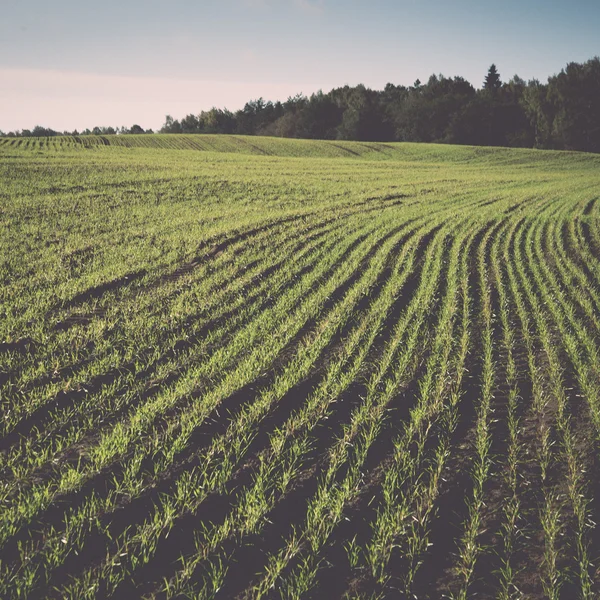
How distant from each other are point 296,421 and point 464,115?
86.6m

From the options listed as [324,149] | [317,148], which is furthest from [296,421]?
[317,148]

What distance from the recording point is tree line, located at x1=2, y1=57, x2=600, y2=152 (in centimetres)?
7025

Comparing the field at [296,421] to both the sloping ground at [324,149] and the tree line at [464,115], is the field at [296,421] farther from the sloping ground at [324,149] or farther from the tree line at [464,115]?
the tree line at [464,115]

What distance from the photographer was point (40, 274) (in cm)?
991

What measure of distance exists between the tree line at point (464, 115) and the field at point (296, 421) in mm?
72566

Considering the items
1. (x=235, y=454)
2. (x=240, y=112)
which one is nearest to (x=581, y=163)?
(x=235, y=454)

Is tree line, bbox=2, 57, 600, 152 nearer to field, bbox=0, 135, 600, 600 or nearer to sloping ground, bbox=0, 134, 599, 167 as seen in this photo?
sloping ground, bbox=0, 134, 599, 167

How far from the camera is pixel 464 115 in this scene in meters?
79.5

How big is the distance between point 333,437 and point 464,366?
8.69 ft

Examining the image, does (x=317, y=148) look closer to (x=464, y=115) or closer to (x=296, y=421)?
(x=464, y=115)

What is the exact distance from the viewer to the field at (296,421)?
3551mm

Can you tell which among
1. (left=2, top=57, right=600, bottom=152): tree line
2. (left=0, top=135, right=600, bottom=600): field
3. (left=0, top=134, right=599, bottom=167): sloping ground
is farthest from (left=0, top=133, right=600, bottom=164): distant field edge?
(left=0, top=135, right=600, bottom=600): field

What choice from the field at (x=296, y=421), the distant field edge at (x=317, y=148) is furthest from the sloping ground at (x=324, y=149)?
the field at (x=296, y=421)

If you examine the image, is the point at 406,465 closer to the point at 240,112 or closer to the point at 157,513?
the point at 157,513
